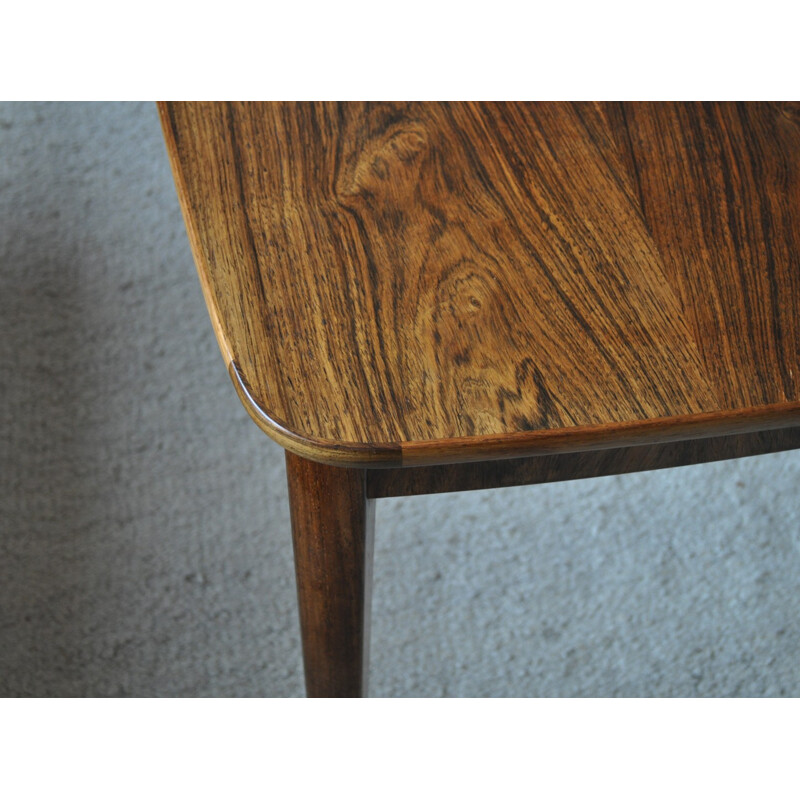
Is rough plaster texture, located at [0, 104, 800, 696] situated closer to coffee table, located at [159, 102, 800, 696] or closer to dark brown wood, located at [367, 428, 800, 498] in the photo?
coffee table, located at [159, 102, 800, 696]

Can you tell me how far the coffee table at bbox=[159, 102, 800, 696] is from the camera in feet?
1.26

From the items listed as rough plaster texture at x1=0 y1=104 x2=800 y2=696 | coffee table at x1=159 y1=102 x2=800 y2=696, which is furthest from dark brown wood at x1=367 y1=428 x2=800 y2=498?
rough plaster texture at x1=0 y1=104 x2=800 y2=696

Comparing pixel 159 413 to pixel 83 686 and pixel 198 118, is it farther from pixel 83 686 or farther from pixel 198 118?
pixel 198 118

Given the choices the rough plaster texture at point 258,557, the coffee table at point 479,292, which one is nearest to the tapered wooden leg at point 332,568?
the coffee table at point 479,292

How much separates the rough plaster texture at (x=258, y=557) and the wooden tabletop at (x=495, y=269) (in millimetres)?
357

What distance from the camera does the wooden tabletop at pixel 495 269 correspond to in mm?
384

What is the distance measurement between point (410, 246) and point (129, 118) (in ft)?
2.33

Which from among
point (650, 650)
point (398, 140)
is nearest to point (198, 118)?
point (398, 140)

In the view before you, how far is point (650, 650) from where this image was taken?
2.35 ft

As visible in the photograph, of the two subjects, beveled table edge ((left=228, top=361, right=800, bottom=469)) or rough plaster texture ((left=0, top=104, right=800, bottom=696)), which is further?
rough plaster texture ((left=0, top=104, right=800, bottom=696))

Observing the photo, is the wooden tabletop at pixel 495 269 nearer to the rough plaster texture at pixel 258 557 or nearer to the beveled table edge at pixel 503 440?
the beveled table edge at pixel 503 440

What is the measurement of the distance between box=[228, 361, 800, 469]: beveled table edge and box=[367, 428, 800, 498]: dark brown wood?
1.8 inches

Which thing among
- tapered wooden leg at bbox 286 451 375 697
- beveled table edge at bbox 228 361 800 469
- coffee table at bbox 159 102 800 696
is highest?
coffee table at bbox 159 102 800 696

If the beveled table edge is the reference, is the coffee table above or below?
above
